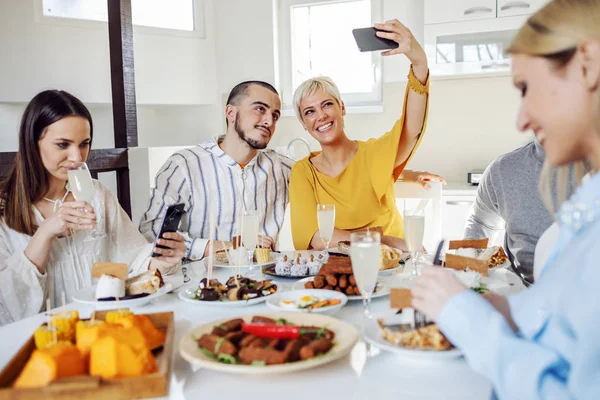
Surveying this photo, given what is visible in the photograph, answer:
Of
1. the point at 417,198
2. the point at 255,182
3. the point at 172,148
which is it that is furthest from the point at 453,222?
the point at 172,148

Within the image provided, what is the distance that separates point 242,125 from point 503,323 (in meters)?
2.00

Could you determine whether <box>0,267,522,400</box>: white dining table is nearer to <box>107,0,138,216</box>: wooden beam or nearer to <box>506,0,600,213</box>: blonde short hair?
<box>506,0,600,213</box>: blonde short hair

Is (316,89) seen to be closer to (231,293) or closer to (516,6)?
(231,293)

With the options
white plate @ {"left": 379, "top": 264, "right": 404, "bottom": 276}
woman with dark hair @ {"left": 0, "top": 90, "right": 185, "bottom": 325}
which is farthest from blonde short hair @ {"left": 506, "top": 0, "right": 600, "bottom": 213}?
woman with dark hair @ {"left": 0, "top": 90, "right": 185, "bottom": 325}

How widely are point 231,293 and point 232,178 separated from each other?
1286 millimetres

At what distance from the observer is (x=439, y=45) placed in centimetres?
377

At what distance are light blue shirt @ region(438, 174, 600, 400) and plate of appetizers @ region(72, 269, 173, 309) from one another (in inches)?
32.8

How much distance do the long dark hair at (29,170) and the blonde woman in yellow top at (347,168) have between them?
3.49ft

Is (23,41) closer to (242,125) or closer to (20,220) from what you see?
(242,125)

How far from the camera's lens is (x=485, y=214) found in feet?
7.64

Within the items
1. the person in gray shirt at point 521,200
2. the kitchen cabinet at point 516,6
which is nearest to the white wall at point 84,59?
the kitchen cabinet at point 516,6

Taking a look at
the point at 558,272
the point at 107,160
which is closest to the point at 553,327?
the point at 558,272

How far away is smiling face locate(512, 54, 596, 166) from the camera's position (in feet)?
2.58

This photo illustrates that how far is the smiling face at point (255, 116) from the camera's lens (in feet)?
8.68
